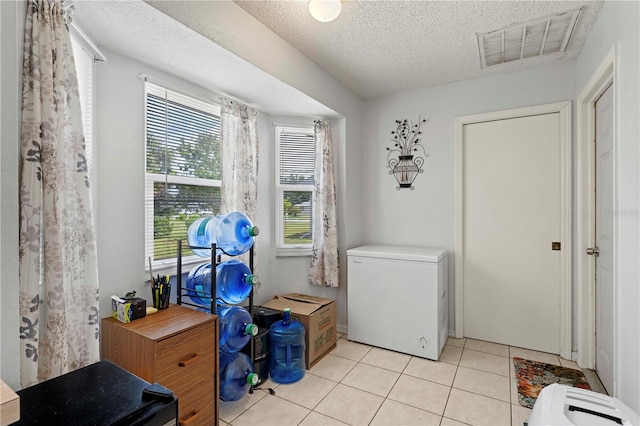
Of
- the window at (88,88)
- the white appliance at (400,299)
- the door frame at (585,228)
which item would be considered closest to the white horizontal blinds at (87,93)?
the window at (88,88)

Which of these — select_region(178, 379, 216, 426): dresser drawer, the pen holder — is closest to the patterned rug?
select_region(178, 379, 216, 426): dresser drawer

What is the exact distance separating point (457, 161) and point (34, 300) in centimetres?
325

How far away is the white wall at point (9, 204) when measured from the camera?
39.5 inches

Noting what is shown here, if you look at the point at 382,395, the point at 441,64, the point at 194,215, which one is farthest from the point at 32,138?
the point at 441,64

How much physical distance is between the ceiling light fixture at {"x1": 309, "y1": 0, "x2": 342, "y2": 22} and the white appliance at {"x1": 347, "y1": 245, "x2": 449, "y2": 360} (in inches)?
76.0

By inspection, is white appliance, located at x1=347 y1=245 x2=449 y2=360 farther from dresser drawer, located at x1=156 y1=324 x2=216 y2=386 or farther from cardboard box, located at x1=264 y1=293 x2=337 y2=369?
dresser drawer, located at x1=156 y1=324 x2=216 y2=386

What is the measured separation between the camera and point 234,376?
2055mm

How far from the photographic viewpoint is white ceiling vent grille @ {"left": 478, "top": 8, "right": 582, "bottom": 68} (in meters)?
2.12

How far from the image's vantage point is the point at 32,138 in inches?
51.2

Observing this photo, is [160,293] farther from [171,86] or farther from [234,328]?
[171,86]

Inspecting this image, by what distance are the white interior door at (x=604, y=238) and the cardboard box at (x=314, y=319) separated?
203 cm

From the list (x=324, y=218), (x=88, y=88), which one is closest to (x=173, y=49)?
(x=88, y=88)

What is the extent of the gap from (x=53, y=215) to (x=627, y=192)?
278 cm

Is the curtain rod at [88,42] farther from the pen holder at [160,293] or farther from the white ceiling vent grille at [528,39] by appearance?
the white ceiling vent grille at [528,39]
